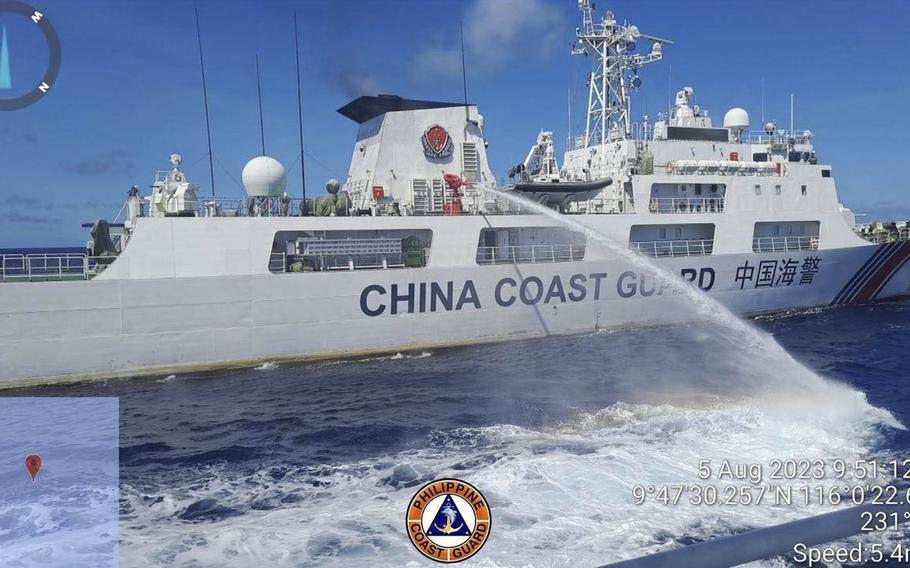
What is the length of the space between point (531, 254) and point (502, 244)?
0.93 m

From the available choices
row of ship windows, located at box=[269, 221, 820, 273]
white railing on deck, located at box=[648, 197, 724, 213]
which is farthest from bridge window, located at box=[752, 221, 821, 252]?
white railing on deck, located at box=[648, 197, 724, 213]

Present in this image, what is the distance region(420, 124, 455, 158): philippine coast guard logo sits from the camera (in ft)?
60.2

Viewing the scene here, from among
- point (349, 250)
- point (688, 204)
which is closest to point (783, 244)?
point (688, 204)

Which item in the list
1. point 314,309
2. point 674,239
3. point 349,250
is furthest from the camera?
point 674,239

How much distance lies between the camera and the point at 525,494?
6.95 meters

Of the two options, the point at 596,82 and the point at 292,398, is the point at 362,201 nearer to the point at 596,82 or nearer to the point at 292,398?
the point at 292,398

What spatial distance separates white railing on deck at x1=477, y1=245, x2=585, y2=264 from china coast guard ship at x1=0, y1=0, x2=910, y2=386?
2.9 inches

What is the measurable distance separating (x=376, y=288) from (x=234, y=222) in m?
3.61

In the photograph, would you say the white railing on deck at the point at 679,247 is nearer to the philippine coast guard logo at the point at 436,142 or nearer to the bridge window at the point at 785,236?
the bridge window at the point at 785,236

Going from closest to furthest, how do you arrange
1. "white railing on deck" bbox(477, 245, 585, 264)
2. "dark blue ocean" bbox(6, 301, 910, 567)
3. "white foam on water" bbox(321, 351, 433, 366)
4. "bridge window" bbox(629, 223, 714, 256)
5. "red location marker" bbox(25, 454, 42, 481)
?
"dark blue ocean" bbox(6, 301, 910, 567)
"red location marker" bbox(25, 454, 42, 481)
"white foam on water" bbox(321, 351, 433, 366)
"white railing on deck" bbox(477, 245, 585, 264)
"bridge window" bbox(629, 223, 714, 256)

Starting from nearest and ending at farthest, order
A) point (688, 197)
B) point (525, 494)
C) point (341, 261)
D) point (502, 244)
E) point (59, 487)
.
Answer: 1. point (525, 494)
2. point (59, 487)
3. point (341, 261)
4. point (502, 244)
5. point (688, 197)

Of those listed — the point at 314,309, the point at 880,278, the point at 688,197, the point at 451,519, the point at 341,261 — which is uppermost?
the point at 688,197

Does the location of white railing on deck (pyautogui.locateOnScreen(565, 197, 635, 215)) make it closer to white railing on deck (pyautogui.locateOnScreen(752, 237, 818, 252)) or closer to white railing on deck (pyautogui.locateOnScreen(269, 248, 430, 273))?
white railing on deck (pyautogui.locateOnScreen(752, 237, 818, 252))

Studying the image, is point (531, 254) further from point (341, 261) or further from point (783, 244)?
point (783, 244)
